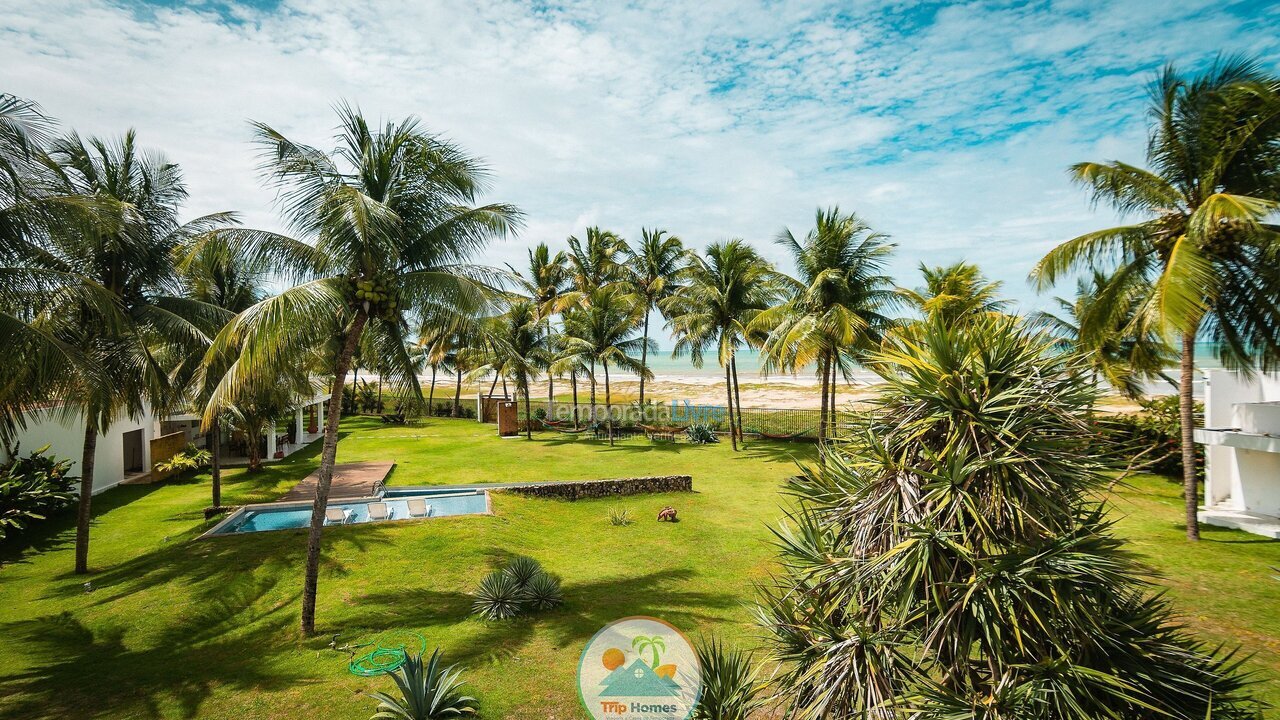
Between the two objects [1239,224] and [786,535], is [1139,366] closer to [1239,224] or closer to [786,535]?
[1239,224]

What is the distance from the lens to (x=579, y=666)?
671 cm

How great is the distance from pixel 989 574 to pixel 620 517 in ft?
35.1

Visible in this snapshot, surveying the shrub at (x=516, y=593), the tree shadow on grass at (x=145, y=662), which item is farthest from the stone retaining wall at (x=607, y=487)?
the tree shadow on grass at (x=145, y=662)

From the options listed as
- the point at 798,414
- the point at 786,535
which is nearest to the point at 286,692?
the point at 786,535

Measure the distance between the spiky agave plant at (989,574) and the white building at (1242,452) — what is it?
36.8 feet

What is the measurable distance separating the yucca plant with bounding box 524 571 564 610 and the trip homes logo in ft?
4.20

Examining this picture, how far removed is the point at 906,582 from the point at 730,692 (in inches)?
90.7

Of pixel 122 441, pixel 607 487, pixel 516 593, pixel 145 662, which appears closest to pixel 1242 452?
pixel 607 487

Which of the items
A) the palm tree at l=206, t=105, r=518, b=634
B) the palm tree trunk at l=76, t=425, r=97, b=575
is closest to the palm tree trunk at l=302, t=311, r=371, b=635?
the palm tree at l=206, t=105, r=518, b=634

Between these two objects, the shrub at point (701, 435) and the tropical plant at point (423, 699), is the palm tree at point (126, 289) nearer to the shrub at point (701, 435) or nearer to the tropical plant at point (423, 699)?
the tropical plant at point (423, 699)

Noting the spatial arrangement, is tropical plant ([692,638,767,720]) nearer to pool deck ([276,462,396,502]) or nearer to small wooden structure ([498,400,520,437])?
pool deck ([276,462,396,502])

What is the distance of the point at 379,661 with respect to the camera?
22.5 ft

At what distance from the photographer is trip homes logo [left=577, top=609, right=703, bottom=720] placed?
5.58m

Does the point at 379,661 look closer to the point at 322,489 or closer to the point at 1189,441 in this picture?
the point at 322,489
